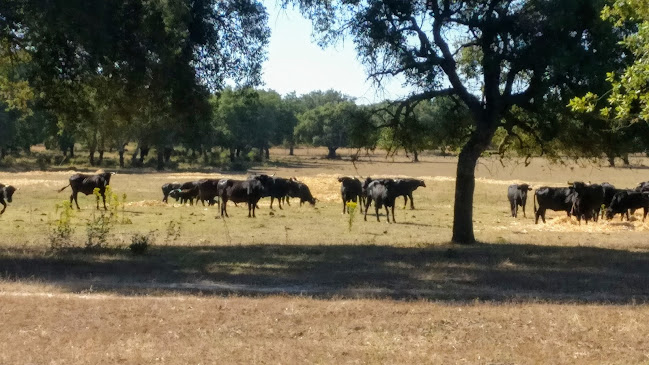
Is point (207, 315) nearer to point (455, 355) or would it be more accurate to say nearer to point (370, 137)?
point (455, 355)

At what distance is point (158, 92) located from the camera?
64.6 ft

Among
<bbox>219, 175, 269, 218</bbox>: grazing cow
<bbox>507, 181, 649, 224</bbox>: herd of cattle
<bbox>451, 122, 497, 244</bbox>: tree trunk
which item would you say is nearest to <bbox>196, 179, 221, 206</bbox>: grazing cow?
<bbox>219, 175, 269, 218</bbox>: grazing cow

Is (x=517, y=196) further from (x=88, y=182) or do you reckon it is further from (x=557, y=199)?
(x=88, y=182)

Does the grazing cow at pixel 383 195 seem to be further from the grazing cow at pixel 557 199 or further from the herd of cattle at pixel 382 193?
the grazing cow at pixel 557 199

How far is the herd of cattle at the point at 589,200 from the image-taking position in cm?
3281

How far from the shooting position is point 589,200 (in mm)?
32938

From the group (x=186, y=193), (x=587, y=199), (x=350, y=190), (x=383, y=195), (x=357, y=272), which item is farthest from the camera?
(x=186, y=193)

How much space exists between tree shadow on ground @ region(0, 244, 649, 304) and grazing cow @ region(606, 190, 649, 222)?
612 inches

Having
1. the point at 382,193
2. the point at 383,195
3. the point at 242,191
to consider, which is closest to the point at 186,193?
the point at 242,191

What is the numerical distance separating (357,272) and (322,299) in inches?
137

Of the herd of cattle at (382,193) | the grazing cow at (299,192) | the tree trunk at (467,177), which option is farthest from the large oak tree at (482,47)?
the grazing cow at (299,192)

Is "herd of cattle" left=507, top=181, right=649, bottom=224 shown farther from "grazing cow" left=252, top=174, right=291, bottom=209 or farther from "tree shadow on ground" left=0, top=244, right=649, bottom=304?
"tree shadow on ground" left=0, top=244, right=649, bottom=304

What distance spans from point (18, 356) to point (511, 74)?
14.5 metres

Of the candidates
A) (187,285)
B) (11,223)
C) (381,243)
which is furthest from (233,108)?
(187,285)
